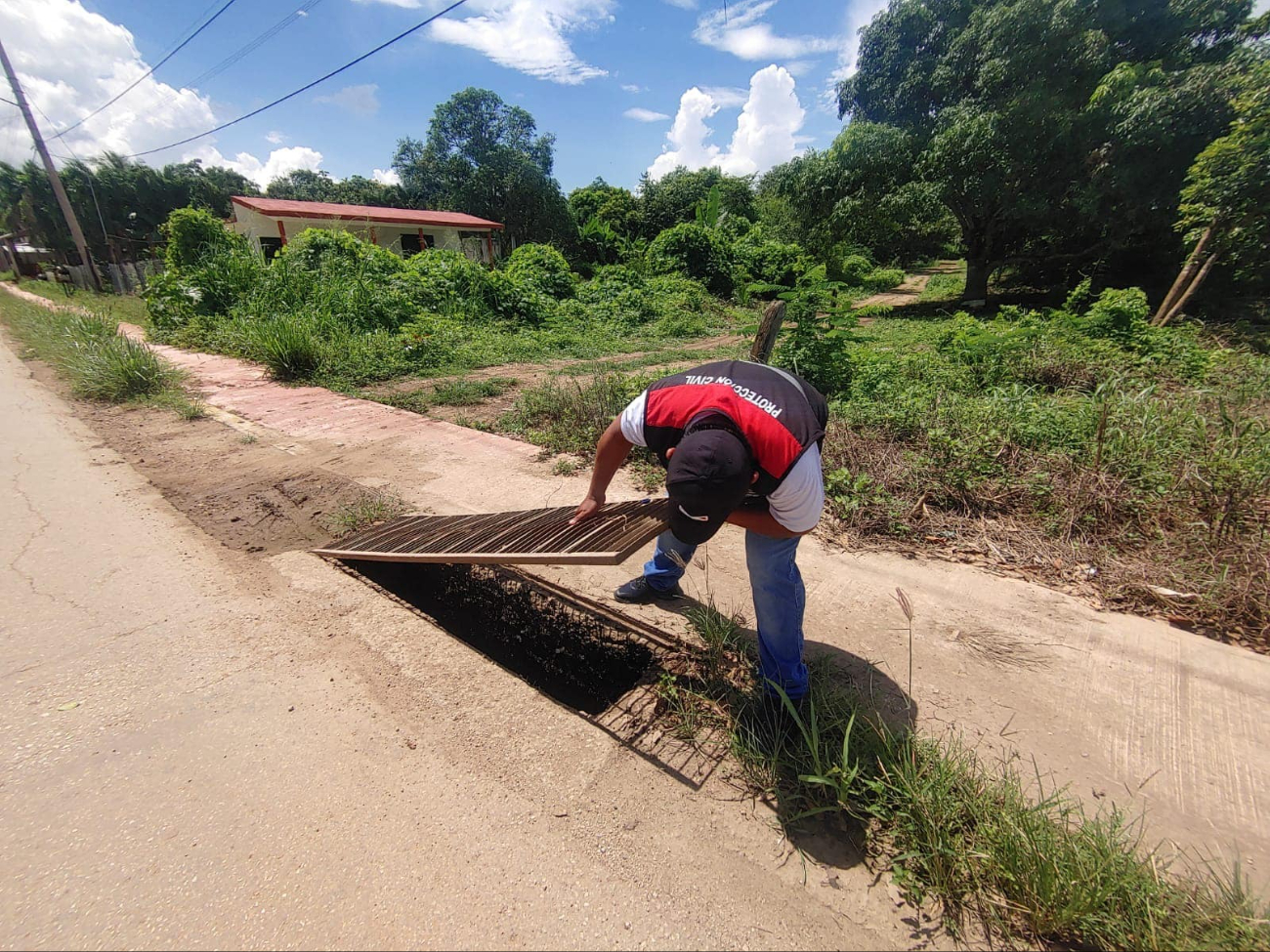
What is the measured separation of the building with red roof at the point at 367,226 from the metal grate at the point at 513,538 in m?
15.5

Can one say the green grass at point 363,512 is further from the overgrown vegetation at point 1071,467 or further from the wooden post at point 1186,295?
the wooden post at point 1186,295

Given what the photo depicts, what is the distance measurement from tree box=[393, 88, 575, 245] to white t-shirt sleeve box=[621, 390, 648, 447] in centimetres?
3023

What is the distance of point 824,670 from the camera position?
231 cm

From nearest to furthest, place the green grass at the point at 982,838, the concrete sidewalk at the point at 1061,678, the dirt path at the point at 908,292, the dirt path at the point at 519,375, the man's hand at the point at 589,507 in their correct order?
the green grass at the point at 982,838, the concrete sidewalk at the point at 1061,678, the man's hand at the point at 589,507, the dirt path at the point at 519,375, the dirt path at the point at 908,292

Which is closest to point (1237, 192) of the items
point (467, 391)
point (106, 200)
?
point (467, 391)

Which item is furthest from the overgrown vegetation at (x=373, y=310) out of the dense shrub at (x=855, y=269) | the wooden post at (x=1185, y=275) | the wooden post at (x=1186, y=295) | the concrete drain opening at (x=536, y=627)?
the dense shrub at (x=855, y=269)

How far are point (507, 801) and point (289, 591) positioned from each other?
6.63 ft

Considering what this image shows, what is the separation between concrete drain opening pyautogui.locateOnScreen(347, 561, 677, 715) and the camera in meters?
2.68

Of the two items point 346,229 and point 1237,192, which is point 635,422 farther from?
point 346,229

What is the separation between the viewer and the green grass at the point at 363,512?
12.5 ft

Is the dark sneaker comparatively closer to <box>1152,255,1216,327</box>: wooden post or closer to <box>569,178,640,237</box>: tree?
<box>1152,255,1216,327</box>: wooden post

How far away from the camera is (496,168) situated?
98.2 ft

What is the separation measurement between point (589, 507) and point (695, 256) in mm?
18425

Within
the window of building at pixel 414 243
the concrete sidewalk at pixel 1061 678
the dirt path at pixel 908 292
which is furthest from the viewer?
the window of building at pixel 414 243
